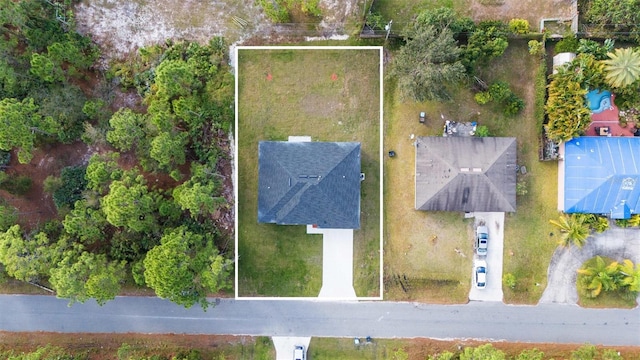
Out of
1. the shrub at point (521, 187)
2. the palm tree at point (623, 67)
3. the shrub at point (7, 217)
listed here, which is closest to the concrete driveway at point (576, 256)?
the shrub at point (521, 187)

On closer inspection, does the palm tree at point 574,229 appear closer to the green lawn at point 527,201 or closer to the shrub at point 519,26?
the green lawn at point 527,201

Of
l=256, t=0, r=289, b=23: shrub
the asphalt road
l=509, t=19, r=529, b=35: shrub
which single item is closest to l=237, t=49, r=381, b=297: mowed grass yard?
the asphalt road

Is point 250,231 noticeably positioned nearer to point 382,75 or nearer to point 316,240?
point 316,240

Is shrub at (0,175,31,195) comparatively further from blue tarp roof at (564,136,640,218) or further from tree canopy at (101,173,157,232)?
blue tarp roof at (564,136,640,218)

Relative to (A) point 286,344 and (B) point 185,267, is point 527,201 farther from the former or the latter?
(B) point 185,267

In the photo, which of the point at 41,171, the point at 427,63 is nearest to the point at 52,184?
the point at 41,171

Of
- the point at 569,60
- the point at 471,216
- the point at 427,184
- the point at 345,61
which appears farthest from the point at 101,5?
the point at 569,60
